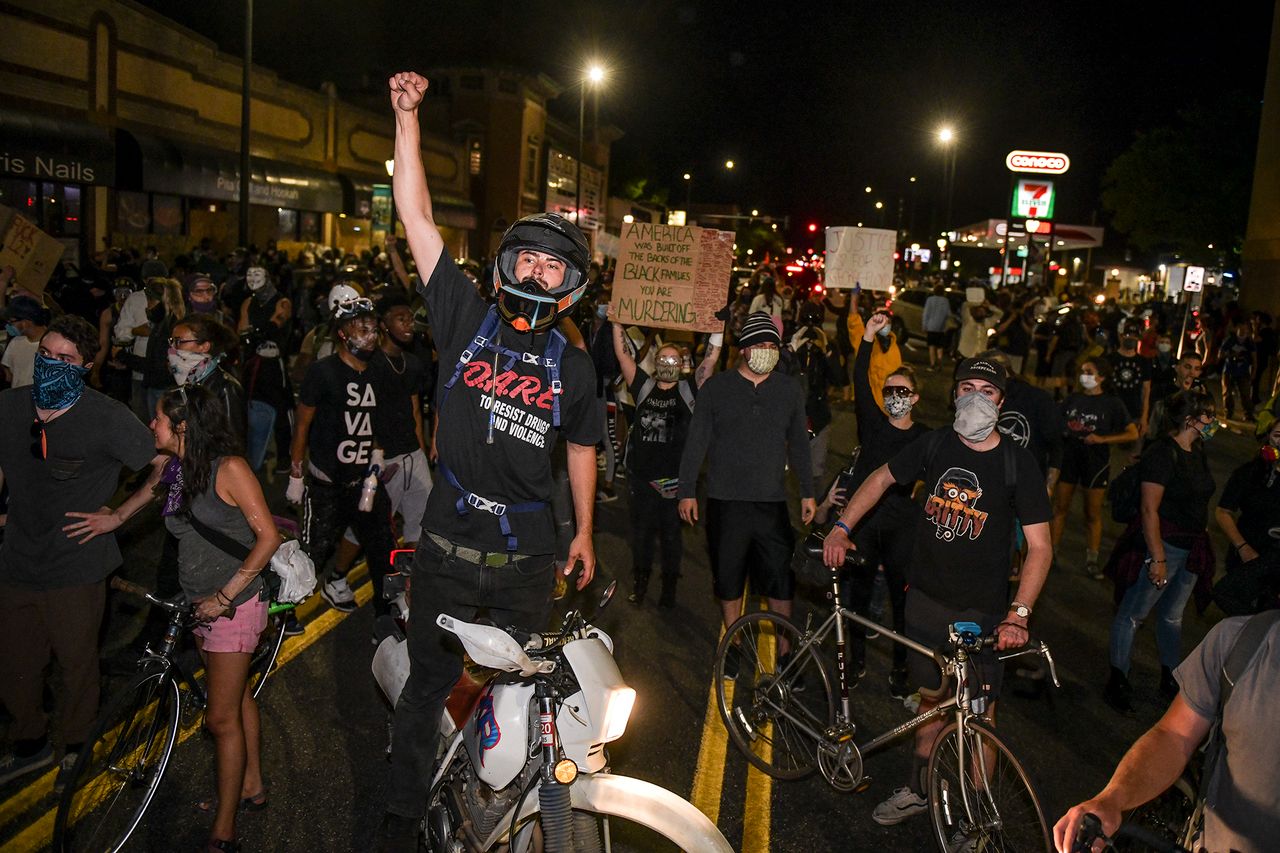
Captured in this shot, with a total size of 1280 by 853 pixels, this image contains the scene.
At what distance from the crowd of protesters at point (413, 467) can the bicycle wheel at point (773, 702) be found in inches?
18.8

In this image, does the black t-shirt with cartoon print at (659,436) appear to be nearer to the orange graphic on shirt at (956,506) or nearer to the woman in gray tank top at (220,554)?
the orange graphic on shirt at (956,506)

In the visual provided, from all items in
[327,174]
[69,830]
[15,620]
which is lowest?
[69,830]

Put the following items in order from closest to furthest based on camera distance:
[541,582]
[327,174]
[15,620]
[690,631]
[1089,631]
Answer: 1. [541,582]
2. [15,620]
3. [690,631]
4. [1089,631]
5. [327,174]

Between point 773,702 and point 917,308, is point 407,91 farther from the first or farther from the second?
point 917,308

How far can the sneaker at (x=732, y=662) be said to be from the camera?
5.93m

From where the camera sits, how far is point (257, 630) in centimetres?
438

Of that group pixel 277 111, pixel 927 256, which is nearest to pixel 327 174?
pixel 277 111

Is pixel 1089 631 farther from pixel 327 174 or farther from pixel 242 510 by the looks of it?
pixel 327 174

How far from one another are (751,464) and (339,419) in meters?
2.75

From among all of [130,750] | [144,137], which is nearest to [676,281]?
[130,750]

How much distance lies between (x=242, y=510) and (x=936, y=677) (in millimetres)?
3187

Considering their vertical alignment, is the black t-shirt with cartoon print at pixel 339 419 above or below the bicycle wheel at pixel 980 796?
above

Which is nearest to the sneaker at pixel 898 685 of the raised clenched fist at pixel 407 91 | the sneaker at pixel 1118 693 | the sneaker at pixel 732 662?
the sneaker at pixel 732 662

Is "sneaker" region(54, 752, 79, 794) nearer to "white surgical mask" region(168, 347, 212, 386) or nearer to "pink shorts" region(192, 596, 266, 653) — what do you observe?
"pink shorts" region(192, 596, 266, 653)
